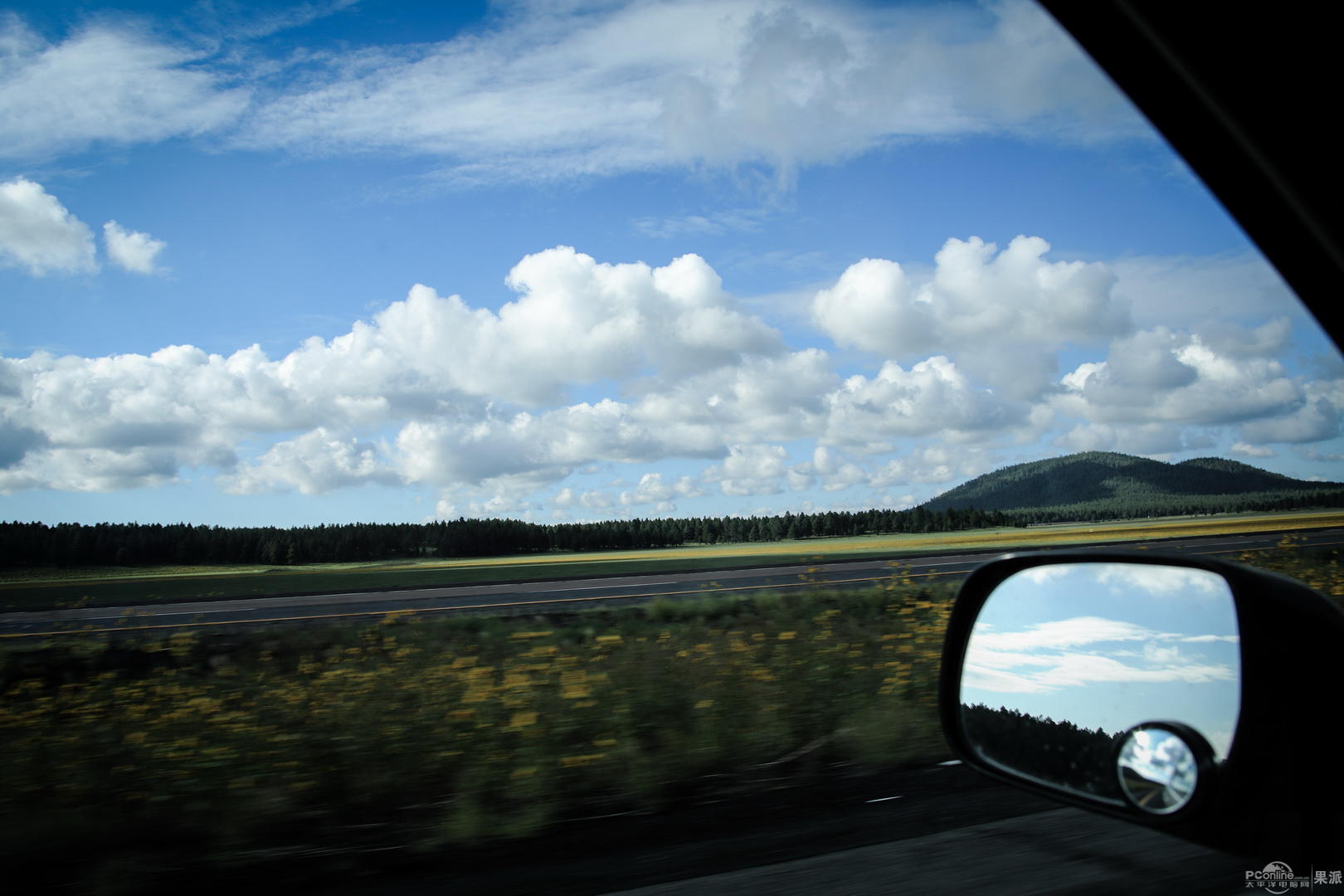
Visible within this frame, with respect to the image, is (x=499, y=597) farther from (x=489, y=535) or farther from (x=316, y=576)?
(x=489, y=535)

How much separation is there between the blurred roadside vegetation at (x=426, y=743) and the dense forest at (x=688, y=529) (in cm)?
2410

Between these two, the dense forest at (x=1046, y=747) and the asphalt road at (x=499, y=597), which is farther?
the asphalt road at (x=499, y=597)

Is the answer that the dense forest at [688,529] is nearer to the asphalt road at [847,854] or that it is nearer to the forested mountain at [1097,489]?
the forested mountain at [1097,489]

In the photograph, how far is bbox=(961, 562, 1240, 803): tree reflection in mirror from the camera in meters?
1.50

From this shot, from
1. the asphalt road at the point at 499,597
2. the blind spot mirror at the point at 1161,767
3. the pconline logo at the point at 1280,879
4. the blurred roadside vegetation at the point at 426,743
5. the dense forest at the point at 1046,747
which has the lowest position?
the asphalt road at the point at 499,597

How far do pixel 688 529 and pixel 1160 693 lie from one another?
241 feet

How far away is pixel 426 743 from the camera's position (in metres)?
5.64

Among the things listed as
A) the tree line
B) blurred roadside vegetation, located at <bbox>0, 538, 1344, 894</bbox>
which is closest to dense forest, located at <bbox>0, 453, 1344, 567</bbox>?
the tree line

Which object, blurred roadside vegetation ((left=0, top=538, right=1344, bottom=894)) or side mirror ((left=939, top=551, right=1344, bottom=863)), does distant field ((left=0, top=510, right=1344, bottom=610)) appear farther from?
side mirror ((left=939, top=551, right=1344, bottom=863))

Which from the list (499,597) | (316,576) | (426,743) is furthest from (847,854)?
(316,576)

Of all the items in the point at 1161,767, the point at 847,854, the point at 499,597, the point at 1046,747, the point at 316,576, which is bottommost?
the point at 316,576

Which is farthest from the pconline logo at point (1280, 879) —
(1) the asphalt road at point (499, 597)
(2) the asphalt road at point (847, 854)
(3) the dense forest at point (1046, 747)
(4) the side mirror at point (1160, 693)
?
(1) the asphalt road at point (499, 597)

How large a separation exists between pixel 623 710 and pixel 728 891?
3.05 meters

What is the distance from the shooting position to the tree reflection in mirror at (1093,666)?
1504 mm
